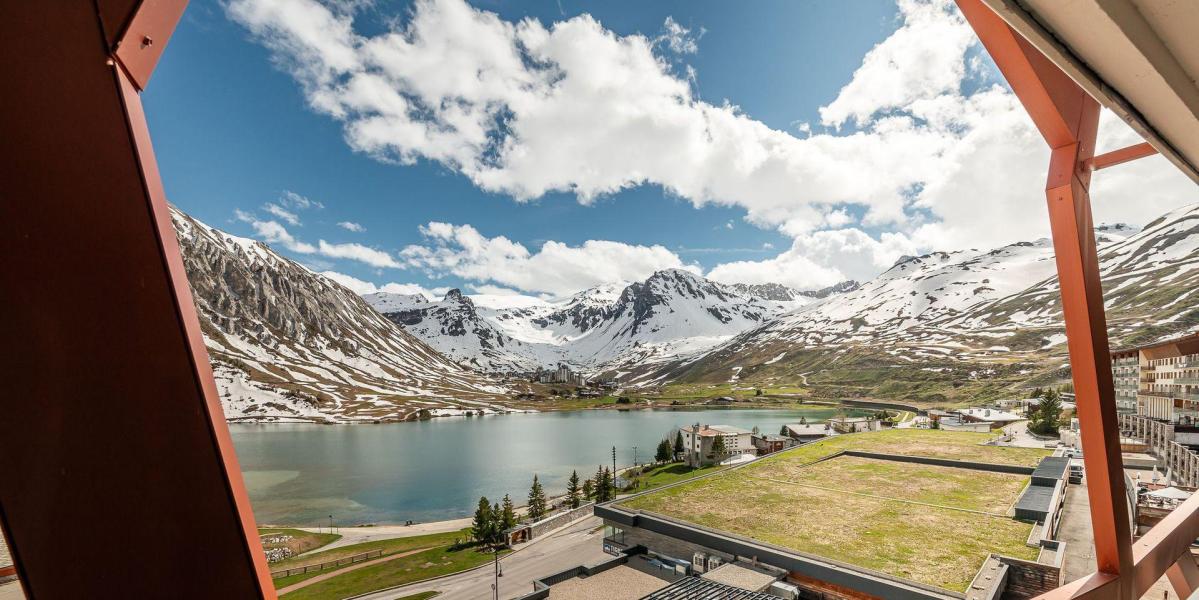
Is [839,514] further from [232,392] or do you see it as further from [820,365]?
[820,365]

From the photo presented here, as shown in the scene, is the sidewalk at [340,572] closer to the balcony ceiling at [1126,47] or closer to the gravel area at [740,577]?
the gravel area at [740,577]

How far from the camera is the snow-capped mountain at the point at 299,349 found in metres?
73.8

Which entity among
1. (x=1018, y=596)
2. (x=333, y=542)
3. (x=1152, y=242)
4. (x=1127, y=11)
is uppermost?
(x=1152, y=242)

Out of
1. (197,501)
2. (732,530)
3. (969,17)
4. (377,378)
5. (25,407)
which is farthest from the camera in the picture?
(377,378)

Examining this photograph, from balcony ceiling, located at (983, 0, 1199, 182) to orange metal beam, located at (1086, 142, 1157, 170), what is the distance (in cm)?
90

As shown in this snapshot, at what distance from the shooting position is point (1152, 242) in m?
108

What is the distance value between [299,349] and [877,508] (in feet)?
347

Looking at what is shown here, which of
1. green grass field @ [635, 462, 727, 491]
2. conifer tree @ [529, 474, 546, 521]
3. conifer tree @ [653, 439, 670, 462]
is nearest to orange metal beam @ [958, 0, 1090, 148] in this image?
conifer tree @ [529, 474, 546, 521]

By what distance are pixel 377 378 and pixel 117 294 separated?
10490cm

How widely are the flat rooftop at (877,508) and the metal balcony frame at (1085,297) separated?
36.5 ft

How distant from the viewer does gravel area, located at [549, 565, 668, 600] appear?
12461 millimetres

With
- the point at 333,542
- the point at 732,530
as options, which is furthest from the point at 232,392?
the point at 732,530

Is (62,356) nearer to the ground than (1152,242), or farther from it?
nearer to the ground

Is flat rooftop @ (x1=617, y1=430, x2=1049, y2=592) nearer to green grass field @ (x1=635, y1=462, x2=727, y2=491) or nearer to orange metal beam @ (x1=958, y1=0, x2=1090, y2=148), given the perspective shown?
green grass field @ (x1=635, y1=462, x2=727, y2=491)
